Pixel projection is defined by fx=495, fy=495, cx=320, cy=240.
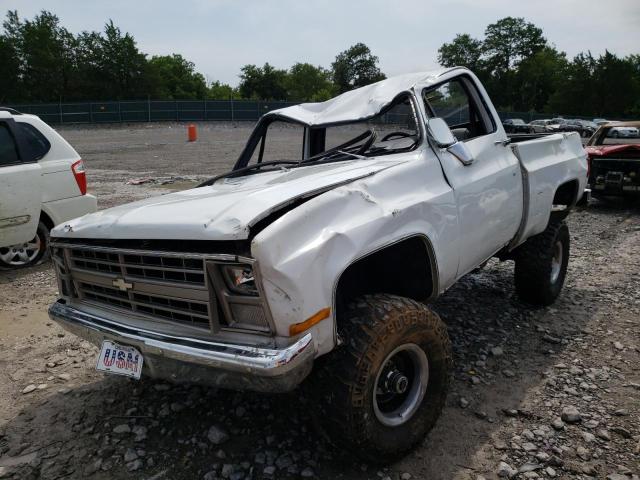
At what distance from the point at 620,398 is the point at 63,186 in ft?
19.6

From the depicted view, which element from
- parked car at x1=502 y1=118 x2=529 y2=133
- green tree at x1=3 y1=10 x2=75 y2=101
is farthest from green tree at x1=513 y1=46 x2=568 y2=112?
parked car at x1=502 y1=118 x2=529 y2=133

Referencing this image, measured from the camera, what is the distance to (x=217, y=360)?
2029mm

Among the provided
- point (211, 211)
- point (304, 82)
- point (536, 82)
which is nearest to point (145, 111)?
point (211, 211)

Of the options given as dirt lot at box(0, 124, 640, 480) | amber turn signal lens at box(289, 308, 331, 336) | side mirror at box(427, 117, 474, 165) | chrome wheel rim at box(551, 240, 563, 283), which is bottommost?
dirt lot at box(0, 124, 640, 480)

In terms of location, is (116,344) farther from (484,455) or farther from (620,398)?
(620,398)

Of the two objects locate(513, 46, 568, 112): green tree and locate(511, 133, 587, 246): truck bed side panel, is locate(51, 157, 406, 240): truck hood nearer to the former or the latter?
locate(511, 133, 587, 246): truck bed side panel

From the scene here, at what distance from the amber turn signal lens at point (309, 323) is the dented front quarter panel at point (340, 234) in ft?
0.07

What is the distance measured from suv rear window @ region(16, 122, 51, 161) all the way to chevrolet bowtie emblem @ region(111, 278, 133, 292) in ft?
13.9

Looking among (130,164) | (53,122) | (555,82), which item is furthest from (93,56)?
(555,82)

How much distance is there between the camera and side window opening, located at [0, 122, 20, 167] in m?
5.61

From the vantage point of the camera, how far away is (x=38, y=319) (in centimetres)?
448

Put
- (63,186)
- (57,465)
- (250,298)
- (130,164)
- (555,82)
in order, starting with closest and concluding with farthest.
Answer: (250,298), (57,465), (63,186), (130,164), (555,82)

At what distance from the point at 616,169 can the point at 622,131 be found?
4.15ft

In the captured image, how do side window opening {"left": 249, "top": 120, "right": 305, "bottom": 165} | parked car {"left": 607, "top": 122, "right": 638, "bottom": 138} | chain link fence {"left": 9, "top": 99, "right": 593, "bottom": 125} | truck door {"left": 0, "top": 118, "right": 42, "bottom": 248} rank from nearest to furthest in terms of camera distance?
side window opening {"left": 249, "top": 120, "right": 305, "bottom": 165} < truck door {"left": 0, "top": 118, "right": 42, "bottom": 248} < parked car {"left": 607, "top": 122, "right": 638, "bottom": 138} < chain link fence {"left": 9, "top": 99, "right": 593, "bottom": 125}
